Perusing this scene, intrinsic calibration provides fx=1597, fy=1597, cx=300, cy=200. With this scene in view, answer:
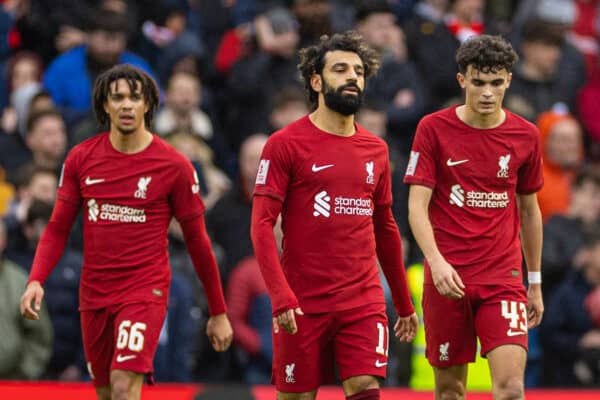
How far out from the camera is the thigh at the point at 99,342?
33.2 ft

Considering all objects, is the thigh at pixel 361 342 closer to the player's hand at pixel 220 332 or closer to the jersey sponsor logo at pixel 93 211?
the player's hand at pixel 220 332

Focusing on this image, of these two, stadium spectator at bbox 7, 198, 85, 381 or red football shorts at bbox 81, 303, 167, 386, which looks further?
stadium spectator at bbox 7, 198, 85, 381

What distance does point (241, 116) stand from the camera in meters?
15.6

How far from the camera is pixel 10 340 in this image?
40.9 feet

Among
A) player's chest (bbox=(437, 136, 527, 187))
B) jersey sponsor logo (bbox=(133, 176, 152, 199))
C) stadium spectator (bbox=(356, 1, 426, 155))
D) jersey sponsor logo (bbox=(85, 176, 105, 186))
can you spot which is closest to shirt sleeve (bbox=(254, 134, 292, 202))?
jersey sponsor logo (bbox=(133, 176, 152, 199))

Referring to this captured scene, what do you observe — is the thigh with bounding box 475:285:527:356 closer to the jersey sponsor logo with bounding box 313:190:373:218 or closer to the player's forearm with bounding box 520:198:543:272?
the player's forearm with bounding box 520:198:543:272

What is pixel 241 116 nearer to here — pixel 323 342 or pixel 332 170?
pixel 332 170

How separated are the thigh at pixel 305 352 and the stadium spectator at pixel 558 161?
5.93 meters

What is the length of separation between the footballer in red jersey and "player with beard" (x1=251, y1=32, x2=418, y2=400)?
0.46 m

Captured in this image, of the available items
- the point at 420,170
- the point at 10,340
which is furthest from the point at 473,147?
the point at 10,340

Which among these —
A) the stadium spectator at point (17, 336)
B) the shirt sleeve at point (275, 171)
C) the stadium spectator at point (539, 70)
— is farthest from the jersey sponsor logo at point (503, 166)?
the stadium spectator at point (539, 70)

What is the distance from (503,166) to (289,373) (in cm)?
189

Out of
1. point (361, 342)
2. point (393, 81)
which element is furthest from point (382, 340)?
point (393, 81)

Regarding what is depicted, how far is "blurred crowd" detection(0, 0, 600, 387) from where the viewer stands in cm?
1299
